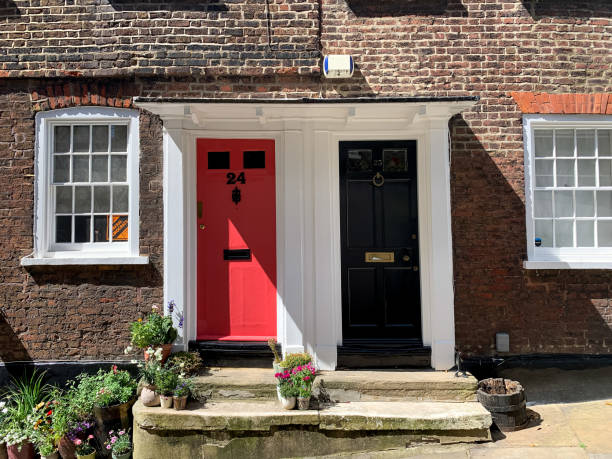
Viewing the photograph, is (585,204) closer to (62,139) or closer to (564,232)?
(564,232)

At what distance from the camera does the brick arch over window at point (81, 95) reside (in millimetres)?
5434

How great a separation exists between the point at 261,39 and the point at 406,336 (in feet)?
13.2

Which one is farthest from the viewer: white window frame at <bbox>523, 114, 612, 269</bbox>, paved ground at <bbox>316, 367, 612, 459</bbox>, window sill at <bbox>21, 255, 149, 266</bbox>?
white window frame at <bbox>523, 114, 612, 269</bbox>

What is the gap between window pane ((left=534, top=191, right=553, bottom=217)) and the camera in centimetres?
563

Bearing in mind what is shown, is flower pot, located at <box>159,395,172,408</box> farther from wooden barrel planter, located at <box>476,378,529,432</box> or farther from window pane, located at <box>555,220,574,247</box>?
window pane, located at <box>555,220,574,247</box>

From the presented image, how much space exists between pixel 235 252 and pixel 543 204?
3.86 meters

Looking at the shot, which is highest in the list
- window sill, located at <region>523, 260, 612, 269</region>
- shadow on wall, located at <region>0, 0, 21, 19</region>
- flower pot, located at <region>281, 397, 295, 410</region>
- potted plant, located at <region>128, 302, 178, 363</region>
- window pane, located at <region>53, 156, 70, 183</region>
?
shadow on wall, located at <region>0, 0, 21, 19</region>

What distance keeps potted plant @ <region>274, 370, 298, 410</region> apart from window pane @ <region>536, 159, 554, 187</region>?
3.88 m

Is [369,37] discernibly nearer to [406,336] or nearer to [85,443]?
[406,336]

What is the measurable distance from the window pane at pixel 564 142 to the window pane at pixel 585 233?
878 mm

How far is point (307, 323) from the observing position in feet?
17.3

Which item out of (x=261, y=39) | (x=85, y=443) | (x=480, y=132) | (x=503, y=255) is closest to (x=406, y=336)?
(x=503, y=255)

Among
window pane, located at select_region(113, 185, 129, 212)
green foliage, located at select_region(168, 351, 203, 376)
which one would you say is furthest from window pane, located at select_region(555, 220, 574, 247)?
window pane, located at select_region(113, 185, 129, 212)

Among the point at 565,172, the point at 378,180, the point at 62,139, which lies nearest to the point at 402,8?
the point at 378,180
